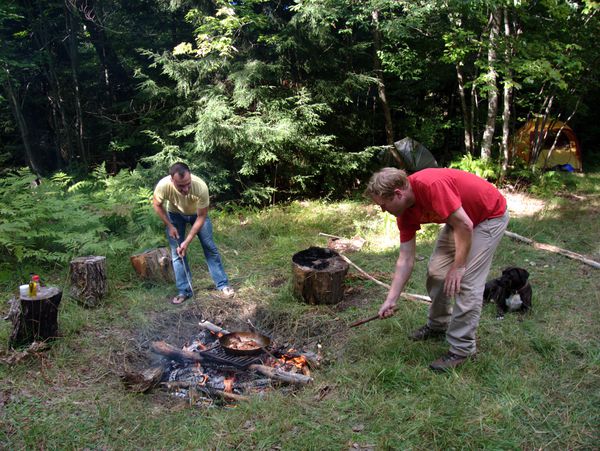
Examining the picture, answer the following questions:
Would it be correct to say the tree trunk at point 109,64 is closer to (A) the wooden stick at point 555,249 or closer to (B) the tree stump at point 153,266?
(B) the tree stump at point 153,266

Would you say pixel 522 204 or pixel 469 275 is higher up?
pixel 469 275

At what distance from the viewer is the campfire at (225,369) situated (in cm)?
341

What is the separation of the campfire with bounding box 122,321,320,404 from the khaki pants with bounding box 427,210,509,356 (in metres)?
1.21

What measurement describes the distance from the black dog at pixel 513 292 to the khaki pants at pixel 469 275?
111cm

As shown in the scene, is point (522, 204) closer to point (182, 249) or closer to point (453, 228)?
point (453, 228)

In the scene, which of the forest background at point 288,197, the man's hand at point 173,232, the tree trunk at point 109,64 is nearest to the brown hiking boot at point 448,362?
the forest background at point 288,197

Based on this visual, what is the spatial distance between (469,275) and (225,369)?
85.3 inches

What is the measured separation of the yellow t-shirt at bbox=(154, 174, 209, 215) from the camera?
4617mm

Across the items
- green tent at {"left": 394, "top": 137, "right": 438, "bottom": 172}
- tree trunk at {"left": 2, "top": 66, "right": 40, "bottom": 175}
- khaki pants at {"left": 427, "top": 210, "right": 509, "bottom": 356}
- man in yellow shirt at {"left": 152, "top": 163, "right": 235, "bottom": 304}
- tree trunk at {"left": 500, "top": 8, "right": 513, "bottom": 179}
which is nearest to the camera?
khaki pants at {"left": 427, "top": 210, "right": 509, "bottom": 356}

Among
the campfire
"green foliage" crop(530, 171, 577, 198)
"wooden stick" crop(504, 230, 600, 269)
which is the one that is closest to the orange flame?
the campfire

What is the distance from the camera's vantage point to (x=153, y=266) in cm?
546

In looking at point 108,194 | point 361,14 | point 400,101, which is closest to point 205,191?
point 108,194

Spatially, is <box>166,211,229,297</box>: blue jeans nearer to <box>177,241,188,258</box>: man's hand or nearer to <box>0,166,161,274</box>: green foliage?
<box>177,241,188,258</box>: man's hand

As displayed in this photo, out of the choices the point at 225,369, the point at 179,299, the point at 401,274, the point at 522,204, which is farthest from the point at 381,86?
the point at 225,369
